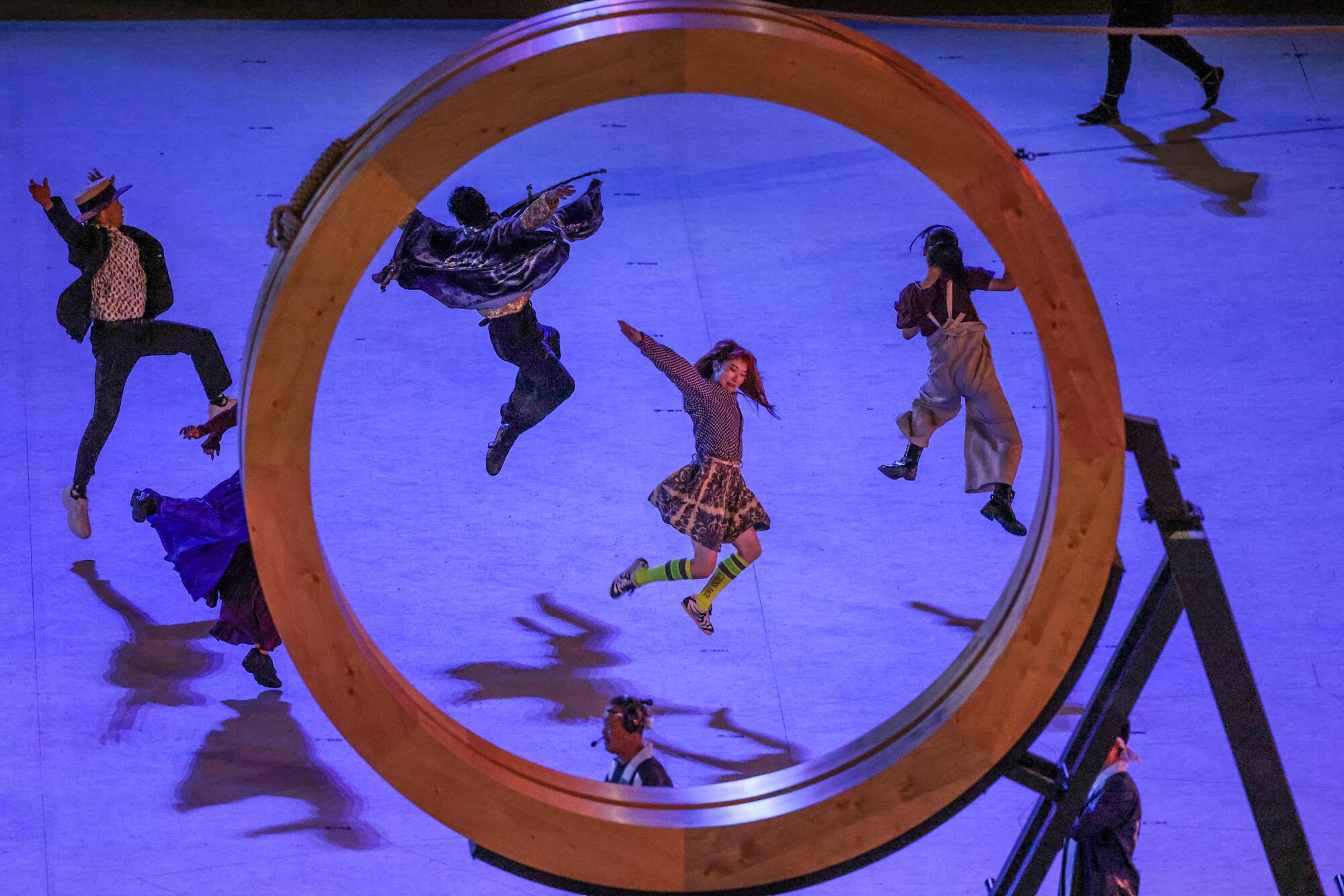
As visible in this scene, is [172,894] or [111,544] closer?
[172,894]

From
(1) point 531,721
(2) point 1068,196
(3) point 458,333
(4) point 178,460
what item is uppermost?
(2) point 1068,196

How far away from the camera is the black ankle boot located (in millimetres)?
6324

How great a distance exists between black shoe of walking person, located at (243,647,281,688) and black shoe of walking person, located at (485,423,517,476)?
4.17ft

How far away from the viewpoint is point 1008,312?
7492mm

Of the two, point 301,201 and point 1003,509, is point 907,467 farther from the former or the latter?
point 301,201

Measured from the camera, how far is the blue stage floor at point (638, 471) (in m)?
5.11

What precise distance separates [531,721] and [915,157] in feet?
9.61

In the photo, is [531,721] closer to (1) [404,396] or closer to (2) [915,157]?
(1) [404,396]

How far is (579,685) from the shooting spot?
5.54 meters

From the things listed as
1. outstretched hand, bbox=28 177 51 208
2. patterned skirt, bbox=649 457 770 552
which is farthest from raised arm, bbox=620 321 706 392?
outstretched hand, bbox=28 177 51 208

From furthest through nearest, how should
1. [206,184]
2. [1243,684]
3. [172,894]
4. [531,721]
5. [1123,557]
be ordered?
[206,184], [1123,557], [531,721], [172,894], [1243,684]

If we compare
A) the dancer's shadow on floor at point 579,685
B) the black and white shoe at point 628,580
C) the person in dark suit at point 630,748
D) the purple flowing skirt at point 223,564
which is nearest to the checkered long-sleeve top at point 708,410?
the black and white shoe at point 628,580

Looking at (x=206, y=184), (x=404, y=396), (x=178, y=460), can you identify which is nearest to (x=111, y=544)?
(x=178, y=460)

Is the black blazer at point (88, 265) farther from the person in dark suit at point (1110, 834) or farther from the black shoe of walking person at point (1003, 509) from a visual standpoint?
the person in dark suit at point (1110, 834)
